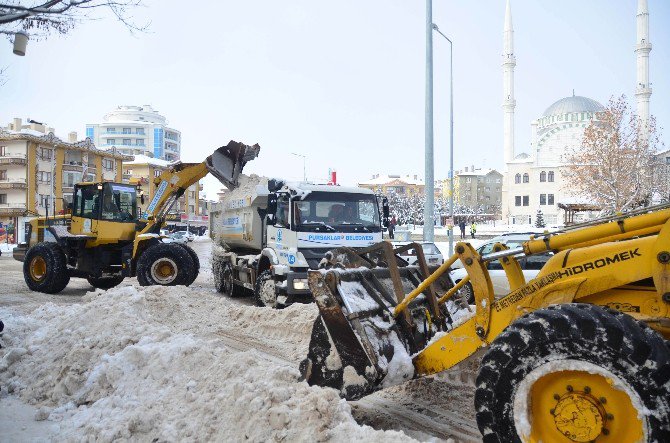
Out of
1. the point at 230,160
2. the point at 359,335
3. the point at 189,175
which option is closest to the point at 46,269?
the point at 189,175

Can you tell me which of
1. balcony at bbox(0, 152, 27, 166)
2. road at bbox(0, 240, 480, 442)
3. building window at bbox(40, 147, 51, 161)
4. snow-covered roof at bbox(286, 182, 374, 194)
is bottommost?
road at bbox(0, 240, 480, 442)

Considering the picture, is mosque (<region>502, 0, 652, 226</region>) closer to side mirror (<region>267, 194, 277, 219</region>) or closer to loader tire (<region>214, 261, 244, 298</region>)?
loader tire (<region>214, 261, 244, 298</region>)

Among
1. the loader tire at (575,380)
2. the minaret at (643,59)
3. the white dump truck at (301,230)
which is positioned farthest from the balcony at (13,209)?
the minaret at (643,59)

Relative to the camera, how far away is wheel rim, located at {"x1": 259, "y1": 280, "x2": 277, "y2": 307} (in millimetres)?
11273

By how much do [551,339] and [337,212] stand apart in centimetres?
812

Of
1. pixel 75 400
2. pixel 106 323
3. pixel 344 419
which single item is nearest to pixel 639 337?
pixel 344 419

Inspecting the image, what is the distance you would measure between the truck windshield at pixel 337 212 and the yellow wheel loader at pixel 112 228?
4450 millimetres

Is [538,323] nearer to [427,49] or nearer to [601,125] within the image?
[427,49]

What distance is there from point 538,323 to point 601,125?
103 feet

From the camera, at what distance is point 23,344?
7.54 m

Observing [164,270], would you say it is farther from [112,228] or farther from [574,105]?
[574,105]

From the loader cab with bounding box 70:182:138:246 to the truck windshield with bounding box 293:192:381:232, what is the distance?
6.75m

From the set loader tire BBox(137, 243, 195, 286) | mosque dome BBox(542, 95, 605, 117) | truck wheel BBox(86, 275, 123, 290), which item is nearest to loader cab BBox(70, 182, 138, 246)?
truck wheel BBox(86, 275, 123, 290)

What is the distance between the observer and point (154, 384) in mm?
5480
